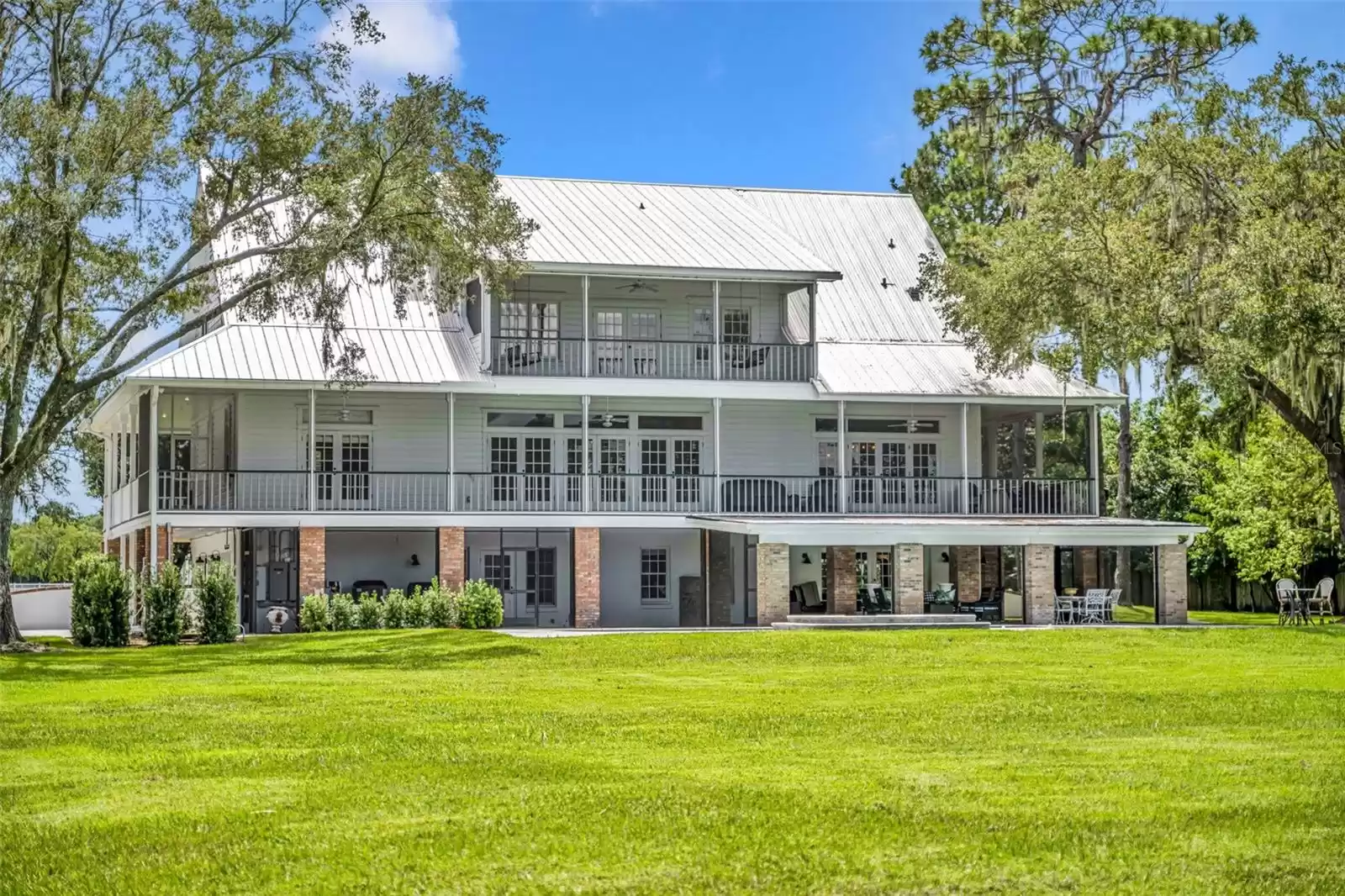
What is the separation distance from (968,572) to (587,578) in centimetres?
836

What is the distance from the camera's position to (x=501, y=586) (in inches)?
1323

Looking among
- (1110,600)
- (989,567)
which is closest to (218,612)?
(1110,600)

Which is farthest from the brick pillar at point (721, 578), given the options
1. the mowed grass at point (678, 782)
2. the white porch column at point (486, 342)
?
the mowed grass at point (678, 782)

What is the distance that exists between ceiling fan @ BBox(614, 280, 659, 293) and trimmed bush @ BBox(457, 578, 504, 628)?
7689 millimetres

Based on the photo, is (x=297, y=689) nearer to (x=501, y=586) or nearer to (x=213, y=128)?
(x=213, y=128)

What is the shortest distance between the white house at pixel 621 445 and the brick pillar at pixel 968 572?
2.6 inches

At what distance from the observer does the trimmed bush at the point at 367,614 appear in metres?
28.0

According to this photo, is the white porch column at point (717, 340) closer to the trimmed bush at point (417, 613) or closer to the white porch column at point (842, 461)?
the white porch column at point (842, 461)

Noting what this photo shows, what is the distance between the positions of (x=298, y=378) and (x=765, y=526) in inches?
344

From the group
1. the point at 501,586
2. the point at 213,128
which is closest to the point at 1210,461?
the point at 501,586

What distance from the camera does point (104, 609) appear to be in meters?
25.8

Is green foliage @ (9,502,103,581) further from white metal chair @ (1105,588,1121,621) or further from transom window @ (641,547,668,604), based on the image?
white metal chair @ (1105,588,1121,621)

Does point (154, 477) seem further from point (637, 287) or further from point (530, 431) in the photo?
point (637, 287)

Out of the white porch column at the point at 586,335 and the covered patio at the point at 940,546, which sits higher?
the white porch column at the point at 586,335
